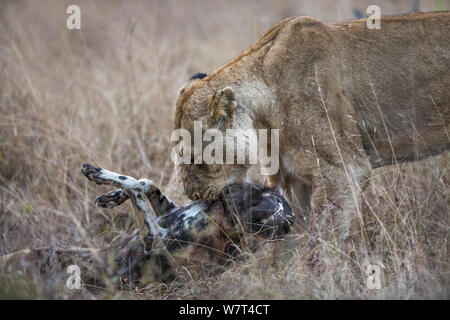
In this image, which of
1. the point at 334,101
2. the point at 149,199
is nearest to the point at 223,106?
the point at 334,101

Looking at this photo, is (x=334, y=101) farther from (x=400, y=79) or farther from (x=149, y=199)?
(x=149, y=199)

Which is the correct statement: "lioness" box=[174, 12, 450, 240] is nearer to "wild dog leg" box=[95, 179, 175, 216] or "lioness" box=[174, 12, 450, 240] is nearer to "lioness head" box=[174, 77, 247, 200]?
"lioness head" box=[174, 77, 247, 200]

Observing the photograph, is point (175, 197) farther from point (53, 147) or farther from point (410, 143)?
point (410, 143)

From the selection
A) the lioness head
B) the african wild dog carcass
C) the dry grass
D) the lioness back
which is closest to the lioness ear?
the lioness head

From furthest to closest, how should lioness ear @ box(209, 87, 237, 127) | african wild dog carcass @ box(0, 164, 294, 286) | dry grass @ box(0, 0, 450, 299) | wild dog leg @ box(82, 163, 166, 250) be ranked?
1. wild dog leg @ box(82, 163, 166, 250)
2. african wild dog carcass @ box(0, 164, 294, 286)
3. lioness ear @ box(209, 87, 237, 127)
4. dry grass @ box(0, 0, 450, 299)

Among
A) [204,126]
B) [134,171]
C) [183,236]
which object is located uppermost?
[204,126]

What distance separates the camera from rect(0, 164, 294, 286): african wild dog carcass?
407cm

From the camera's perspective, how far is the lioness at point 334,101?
394 cm

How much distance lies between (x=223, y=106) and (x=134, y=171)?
229cm

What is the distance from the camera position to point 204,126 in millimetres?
3984

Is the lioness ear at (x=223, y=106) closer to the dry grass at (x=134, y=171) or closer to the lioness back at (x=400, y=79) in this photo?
the lioness back at (x=400, y=79)

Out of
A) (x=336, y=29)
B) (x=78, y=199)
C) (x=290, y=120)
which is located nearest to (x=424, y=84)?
(x=336, y=29)

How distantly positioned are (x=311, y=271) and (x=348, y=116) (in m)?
1.16

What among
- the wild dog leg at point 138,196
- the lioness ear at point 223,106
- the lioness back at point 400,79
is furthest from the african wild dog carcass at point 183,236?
the lioness back at point 400,79
